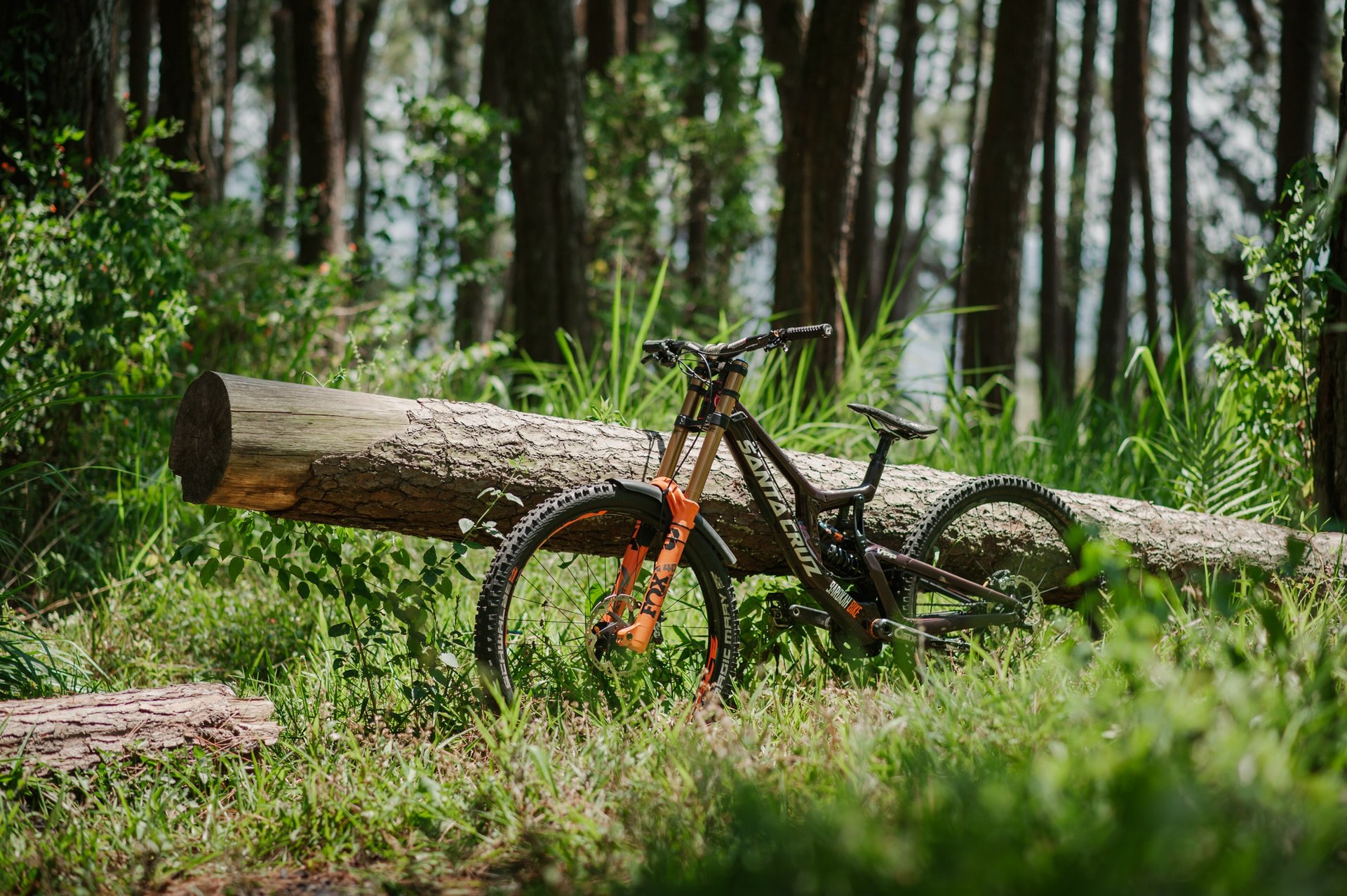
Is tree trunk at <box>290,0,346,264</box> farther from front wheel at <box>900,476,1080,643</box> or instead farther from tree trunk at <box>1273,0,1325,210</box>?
tree trunk at <box>1273,0,1325,210</box>

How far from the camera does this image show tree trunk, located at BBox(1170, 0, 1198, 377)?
11961 mm

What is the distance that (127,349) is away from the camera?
4.59 meters

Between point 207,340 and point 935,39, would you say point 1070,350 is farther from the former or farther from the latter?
point 207,340

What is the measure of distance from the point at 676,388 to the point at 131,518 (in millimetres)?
2716

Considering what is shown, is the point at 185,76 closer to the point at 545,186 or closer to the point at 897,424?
the point at 545,186

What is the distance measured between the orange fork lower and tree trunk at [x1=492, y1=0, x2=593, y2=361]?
13.8 feet

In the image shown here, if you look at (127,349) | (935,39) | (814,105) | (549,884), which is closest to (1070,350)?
(935,39)

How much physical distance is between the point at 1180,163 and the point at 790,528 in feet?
38.2

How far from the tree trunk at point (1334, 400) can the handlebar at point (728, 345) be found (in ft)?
7.61

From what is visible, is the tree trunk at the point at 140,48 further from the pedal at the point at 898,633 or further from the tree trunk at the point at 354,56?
the pedal at the point at 898,633

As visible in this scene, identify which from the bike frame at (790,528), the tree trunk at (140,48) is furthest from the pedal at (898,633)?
the tree trunk at (140,48)

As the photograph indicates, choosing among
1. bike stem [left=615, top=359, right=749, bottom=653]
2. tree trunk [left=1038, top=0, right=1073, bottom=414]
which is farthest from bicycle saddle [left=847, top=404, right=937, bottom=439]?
tree trunk [left=1038, top=0, right=1073, bottom=414]

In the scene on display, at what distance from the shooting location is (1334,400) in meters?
4.00

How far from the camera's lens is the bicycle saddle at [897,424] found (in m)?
3.35
